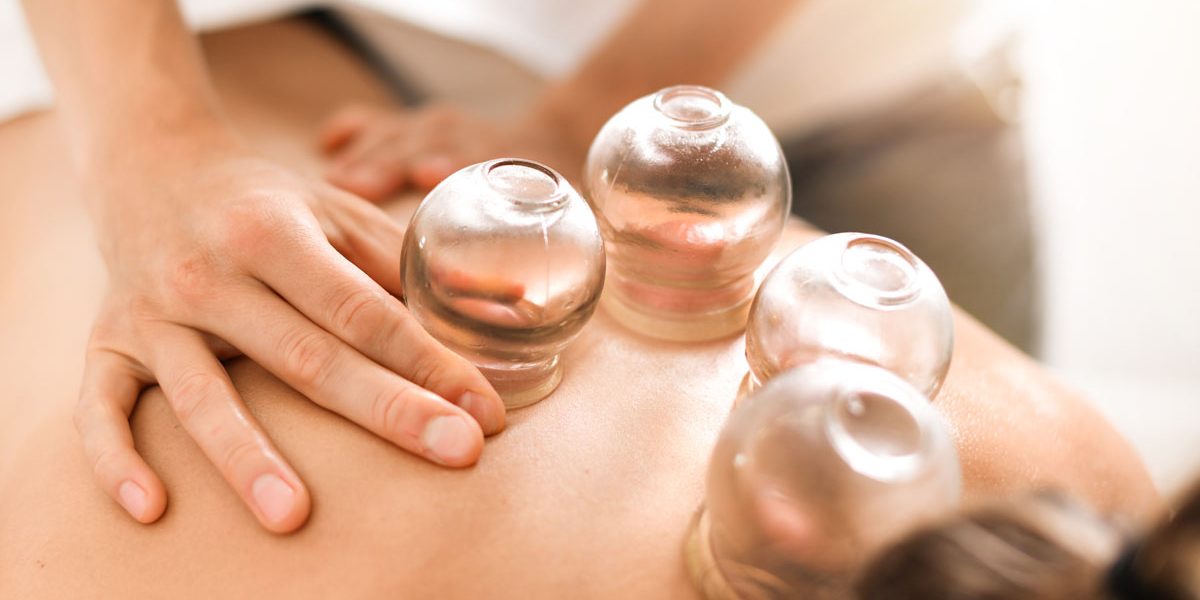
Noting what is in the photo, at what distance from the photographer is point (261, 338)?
675 mm

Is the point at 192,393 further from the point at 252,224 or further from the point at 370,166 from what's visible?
the point at 370,166

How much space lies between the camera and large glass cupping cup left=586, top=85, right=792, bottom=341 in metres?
0.69

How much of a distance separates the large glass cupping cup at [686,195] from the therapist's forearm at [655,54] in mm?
554

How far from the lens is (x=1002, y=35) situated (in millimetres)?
1604

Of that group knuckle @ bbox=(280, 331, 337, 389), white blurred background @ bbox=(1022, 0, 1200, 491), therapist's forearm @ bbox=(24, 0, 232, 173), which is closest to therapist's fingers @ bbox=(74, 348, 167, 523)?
knuckle @ bbox=(280, 331, 337, 389)

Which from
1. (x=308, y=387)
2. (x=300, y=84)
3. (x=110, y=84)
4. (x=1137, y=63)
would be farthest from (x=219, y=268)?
(x=1137, y=63)

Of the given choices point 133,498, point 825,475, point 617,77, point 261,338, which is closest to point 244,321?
point 261,338

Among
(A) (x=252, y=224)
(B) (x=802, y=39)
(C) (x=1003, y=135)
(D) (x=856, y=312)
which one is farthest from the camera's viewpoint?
(C) (x=1003, y=135)

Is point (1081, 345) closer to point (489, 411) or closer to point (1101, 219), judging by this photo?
point (1101, 219)

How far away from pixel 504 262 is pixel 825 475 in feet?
0.74

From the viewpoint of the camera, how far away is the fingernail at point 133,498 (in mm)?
621

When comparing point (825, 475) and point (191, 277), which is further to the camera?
point (191, 277)

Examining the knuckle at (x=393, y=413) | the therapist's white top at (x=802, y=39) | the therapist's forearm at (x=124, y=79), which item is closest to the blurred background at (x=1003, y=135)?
the therapist's white top at (x=802, y=39)

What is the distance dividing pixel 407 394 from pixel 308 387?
0.25 feet
